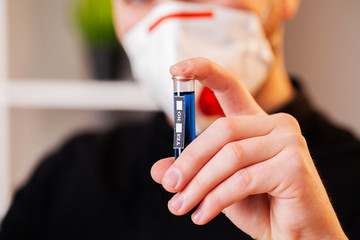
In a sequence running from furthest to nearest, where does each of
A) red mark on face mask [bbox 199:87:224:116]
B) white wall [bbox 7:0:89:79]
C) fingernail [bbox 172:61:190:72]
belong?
white wall [bbox 7:0:89:79] → red mark on face mask [bbox 199:87:224:116] → fingernail [bbox 172:61:190:72]

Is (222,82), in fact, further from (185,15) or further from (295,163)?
(185,15)

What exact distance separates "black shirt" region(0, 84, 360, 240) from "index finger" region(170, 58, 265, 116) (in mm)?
265

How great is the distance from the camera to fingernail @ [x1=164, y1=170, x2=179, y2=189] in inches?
15.7

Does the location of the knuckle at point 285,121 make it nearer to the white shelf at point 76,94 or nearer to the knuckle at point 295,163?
the knuckle at point 295,163

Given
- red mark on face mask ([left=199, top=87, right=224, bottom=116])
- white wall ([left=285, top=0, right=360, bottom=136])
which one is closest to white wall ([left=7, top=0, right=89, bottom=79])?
white wall ([left=285, top=0, right=360, bottom=136])

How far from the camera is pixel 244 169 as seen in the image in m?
0.43

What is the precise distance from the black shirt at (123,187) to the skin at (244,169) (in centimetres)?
25

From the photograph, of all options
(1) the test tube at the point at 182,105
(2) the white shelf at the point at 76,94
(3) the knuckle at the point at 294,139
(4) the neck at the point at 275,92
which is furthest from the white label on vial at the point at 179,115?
(2) the white shelf at the point at 76,94

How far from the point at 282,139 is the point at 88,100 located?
85 centimetres

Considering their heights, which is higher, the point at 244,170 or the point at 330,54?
the point at 330,54

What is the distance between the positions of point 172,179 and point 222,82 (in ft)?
0.37

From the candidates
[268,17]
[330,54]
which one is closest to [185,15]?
[268,17]

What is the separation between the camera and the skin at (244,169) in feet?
1.35

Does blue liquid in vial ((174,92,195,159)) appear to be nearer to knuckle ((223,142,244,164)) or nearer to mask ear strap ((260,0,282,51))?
knuckle ((223,142,244,164))
